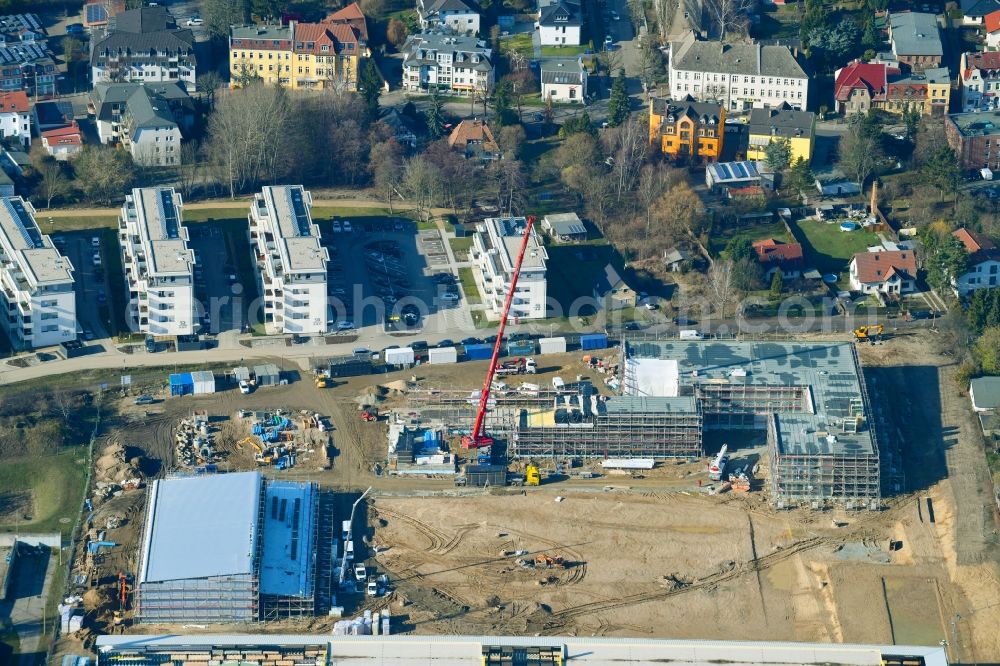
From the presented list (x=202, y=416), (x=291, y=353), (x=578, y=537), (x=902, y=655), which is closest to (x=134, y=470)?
(x=202, y=416)

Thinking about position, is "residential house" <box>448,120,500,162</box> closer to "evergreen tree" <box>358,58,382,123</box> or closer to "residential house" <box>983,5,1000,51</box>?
"evergreen tree" <box>358,58,382,123</box>

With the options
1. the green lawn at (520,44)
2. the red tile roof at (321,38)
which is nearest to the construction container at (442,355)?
the red tile roof at (321,38)

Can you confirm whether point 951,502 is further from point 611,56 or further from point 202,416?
point 611,56

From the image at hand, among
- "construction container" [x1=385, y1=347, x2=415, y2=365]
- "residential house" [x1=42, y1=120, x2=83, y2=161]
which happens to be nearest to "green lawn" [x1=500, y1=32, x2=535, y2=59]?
"residential house" [x1=42, y1=120, x2=83, y2=161]

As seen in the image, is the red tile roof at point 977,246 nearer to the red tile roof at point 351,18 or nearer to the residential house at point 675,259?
Answer: the residential house at point 675,259

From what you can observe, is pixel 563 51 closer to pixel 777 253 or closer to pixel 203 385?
pixel 777 253

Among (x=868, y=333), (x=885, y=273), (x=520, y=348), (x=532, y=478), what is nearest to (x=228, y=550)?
(x=532, y=478)
